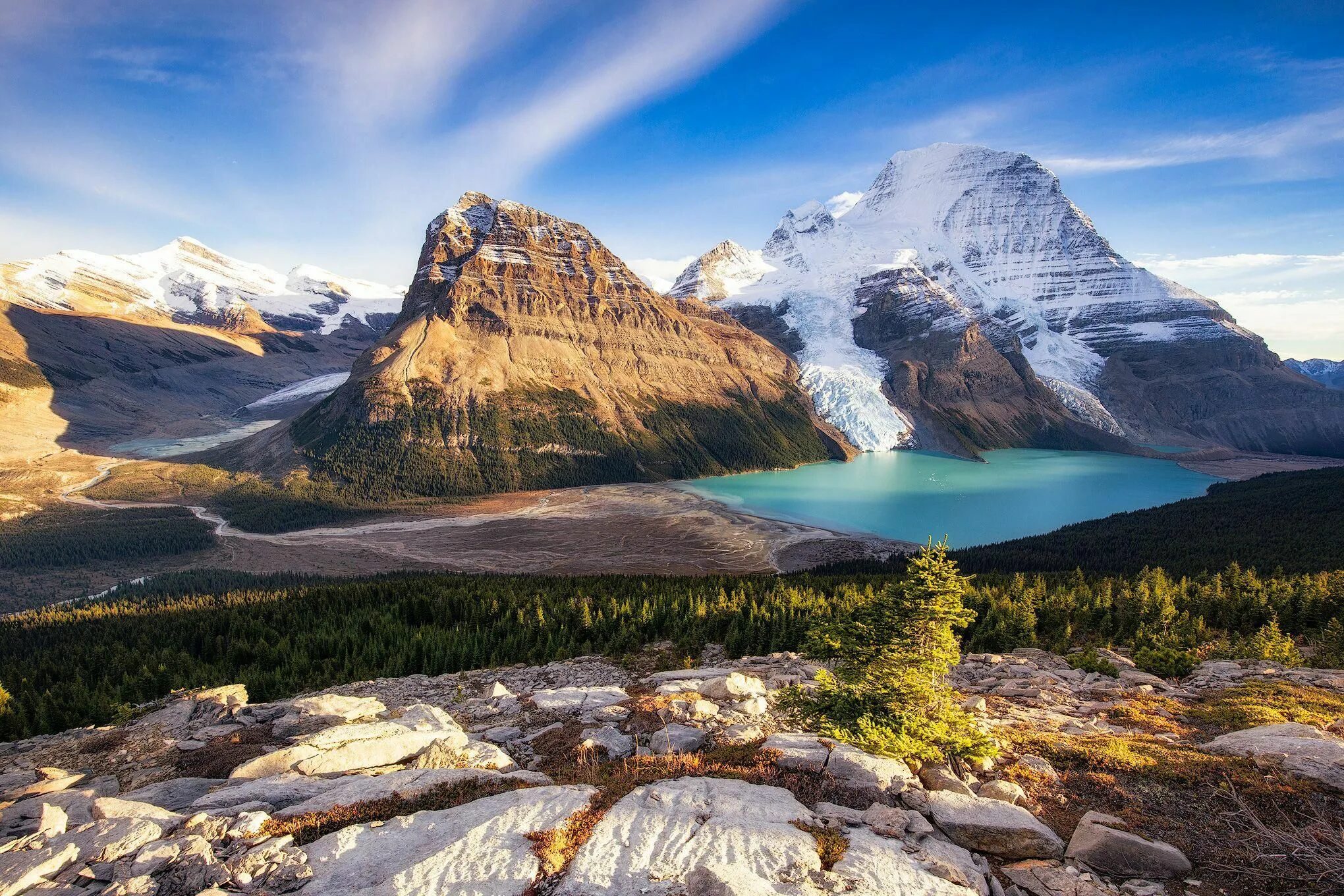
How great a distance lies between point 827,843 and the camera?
7844 millimetres

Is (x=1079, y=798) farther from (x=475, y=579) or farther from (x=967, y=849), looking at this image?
(x=475, y=579)

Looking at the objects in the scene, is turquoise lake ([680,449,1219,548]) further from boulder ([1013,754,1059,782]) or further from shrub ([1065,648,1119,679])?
boulder ([1013,754,1059,782])

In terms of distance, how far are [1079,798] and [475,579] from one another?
59467mm

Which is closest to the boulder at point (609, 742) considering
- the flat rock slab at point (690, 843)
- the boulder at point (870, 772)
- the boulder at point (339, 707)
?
the flat rock slab at point (690, 843)

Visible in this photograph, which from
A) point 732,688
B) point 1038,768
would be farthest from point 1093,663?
point 732,688

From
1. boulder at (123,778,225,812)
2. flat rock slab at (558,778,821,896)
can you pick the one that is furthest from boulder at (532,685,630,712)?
flat rock slab at (558,778,821,896)

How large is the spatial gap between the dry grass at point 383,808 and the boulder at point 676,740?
352 cm

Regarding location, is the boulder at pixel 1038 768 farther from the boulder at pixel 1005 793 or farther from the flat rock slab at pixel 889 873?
the flat rock slab at pixel 889 873

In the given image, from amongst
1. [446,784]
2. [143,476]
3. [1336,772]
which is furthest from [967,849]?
[143,476]

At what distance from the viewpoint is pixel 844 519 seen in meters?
115

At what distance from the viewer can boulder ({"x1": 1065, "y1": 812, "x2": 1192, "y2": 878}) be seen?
7352mm

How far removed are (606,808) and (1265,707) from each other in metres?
16.8

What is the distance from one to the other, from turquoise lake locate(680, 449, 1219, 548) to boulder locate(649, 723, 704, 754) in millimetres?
85338

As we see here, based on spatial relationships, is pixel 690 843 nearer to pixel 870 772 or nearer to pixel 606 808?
pixel 606 808
